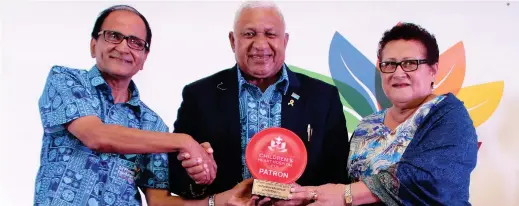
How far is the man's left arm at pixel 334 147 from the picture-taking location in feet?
6.85

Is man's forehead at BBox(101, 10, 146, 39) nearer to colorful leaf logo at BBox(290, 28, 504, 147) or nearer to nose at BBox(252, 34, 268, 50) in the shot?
nose at BBox(252, 34, 268, 50)

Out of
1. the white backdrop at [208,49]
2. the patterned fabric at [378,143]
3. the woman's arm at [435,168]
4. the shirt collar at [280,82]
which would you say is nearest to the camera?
the woman's arm at [435,168]

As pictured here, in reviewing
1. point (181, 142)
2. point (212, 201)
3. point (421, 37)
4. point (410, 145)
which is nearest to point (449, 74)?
point (421, 37)

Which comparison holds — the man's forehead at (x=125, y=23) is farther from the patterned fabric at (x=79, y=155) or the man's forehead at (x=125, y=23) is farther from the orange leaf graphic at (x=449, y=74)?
the orange leaf graphic at (x=449, y=74)

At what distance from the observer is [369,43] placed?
9.71 ft

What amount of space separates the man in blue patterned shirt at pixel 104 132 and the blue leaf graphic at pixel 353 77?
3.98ft

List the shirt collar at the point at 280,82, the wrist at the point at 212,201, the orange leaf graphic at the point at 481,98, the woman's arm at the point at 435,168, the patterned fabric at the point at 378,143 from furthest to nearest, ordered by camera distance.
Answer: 1. the orange leaf graphic at the point at 481,98
2. the shirt collar at the point at 280,82
3. the wrist at the point at 212,201
4. the patterned fabric at the point at 378,143
5. the woman's arm at the point at 435,168

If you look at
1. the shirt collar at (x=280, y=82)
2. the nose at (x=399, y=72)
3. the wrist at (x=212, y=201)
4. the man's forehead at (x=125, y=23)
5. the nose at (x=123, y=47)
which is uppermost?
the man's forehead at (x=125, y=23)

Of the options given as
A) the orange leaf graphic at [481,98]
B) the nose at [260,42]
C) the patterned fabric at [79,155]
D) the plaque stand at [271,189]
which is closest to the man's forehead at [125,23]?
the patterned fabric at [79,155]

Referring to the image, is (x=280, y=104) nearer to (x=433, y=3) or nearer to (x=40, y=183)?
(x=40, y=183)

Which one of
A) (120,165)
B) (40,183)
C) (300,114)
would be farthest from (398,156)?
(40,183)

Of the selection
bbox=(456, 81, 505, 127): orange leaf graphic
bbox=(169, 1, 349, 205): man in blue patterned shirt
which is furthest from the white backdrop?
bbox=(169, 1, 349, 205): man in blue patterned shirt

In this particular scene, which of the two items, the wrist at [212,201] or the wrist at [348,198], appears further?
the wrist at [212,201]

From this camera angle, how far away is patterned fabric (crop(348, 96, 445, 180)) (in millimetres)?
1874
